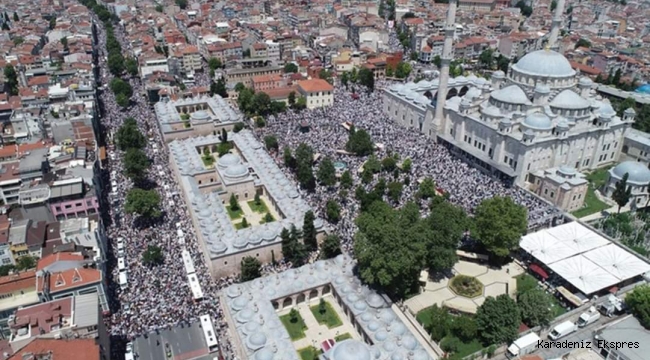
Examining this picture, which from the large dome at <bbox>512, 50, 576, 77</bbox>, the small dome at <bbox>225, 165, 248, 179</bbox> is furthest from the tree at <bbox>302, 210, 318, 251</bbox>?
the large dome at <bbox>512, 50, 576, 77</bbox>

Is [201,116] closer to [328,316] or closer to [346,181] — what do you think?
[346,181]

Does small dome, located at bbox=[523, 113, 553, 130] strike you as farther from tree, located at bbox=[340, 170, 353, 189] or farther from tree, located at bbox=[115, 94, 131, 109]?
tree, located at bbox=[115, 94, 131, 109]

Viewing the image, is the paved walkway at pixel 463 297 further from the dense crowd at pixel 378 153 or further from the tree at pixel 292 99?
the tree at pixel 292 99

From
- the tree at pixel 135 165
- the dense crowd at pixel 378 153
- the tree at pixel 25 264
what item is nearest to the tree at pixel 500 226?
the dense crowd at pixel 378 153

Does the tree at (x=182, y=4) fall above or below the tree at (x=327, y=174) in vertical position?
above

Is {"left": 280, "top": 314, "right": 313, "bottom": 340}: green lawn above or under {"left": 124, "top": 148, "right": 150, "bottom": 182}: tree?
under

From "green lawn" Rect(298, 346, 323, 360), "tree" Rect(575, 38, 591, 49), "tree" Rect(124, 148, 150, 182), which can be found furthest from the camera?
"tree" Rect(575, 38, 591, 49)
